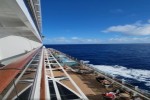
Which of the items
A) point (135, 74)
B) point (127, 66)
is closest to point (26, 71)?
point (135, 74)

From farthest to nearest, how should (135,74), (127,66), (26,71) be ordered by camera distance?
(127,66), (135,74), (26,71)

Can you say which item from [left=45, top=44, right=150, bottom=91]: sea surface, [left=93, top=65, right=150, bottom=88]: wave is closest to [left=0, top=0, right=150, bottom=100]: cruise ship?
[left=45, top=44, right=150, bottom=91]: sea surface

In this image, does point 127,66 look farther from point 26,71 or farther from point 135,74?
point 26,71

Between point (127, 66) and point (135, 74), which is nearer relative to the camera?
point (135, 74)

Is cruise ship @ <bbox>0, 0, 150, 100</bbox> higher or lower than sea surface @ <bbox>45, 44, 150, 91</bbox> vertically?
higher

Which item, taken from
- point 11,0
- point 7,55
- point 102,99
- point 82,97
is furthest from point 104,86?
point 11,0

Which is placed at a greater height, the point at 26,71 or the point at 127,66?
the point at 26,71

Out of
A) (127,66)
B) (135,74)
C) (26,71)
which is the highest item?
(26,71)

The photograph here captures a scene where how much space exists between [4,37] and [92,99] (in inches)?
265

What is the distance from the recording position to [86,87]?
15.9 m

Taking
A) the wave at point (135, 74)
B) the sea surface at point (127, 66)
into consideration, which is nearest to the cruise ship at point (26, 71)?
the sea surface at point (127, 66)

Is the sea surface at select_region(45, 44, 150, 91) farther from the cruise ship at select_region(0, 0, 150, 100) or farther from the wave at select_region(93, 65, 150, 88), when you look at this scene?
the cruise ship at select_region(0, 0, 150, 100)

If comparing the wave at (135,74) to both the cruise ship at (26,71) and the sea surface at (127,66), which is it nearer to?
the sea surface at (127,66)

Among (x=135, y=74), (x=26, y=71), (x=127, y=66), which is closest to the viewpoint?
(x=26, y=71)
